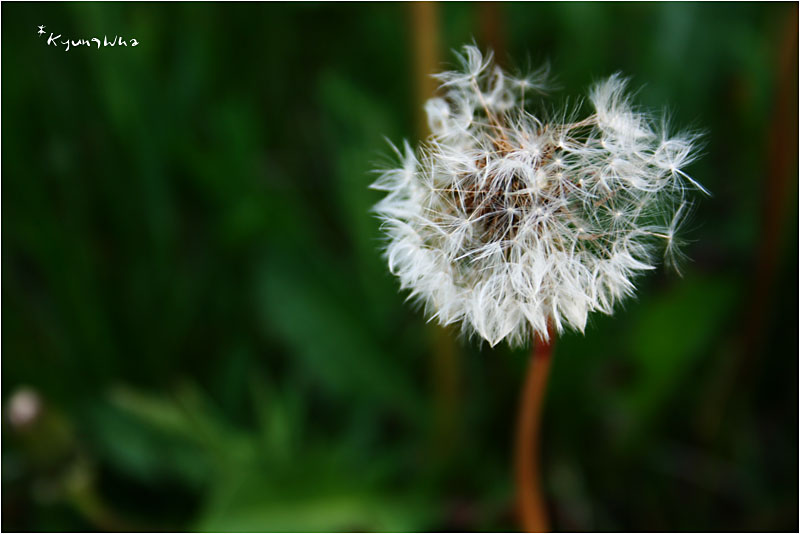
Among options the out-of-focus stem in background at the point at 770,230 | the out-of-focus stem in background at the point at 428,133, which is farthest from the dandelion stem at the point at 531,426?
the out-of-focus stem in background at the point at 770,230

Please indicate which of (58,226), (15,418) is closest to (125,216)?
(58,226)

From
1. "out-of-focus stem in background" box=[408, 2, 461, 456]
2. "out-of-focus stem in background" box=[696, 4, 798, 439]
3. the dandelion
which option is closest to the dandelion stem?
the dandelion

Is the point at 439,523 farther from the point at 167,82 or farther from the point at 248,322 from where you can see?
the point at 167,82

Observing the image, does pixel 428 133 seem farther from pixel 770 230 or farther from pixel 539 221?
pixel 770 230

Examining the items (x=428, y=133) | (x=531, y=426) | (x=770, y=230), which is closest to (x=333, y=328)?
(x=428, y=133)

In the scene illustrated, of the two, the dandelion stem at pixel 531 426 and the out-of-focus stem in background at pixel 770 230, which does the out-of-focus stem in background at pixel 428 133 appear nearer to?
the dandelion stem at pixel 531 426

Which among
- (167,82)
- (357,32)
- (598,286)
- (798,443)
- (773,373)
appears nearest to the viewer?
(598,286)
